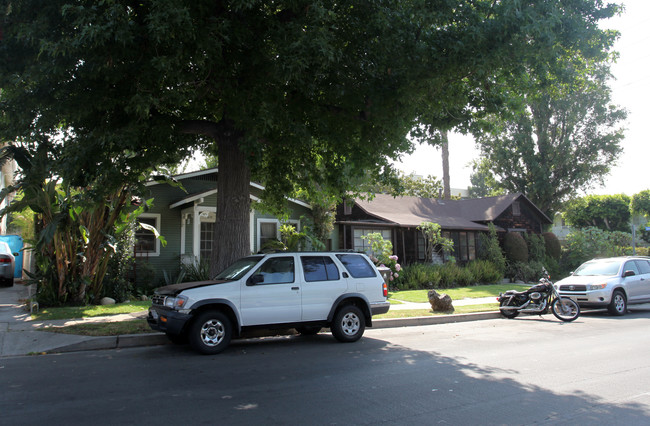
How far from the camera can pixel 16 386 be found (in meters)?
5.91

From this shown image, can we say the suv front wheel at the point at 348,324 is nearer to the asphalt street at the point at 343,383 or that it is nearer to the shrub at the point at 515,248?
the asphalt street at the point at 343,383

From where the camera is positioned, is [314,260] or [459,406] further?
[314,260]

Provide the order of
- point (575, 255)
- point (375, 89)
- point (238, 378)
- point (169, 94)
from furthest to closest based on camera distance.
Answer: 1. point (575, 255)
2. point (375, 89)
3. point (169, 94)
4. point (238, 378)

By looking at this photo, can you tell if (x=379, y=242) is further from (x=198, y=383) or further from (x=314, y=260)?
(x=198, y=383)

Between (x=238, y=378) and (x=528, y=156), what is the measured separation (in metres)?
34.7

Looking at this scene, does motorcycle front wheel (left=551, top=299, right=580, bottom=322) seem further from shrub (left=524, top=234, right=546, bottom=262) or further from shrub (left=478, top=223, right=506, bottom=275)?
shrub (left=524, top=234, right=546, bottom=262)

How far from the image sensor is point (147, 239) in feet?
56.4

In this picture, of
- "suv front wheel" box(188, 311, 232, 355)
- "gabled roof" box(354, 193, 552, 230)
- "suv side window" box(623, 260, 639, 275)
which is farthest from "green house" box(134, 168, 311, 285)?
"suv side window" box(623, 260, 639, 275)

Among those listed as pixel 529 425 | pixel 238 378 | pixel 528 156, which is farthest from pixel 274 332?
pixel 528 156

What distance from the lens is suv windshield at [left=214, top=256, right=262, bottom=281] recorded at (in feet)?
27.8

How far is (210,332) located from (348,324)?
271cm

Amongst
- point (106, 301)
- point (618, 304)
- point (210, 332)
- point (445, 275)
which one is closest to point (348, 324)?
point (210, 332)

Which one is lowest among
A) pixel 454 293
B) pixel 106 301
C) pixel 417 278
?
pixel 454 293

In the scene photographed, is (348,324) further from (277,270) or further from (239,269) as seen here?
(239,269)
